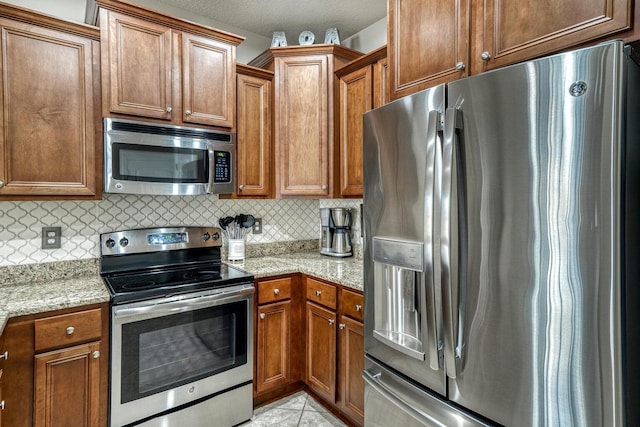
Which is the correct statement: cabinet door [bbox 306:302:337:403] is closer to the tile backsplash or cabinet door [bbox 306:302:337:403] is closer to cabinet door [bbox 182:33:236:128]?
the tile backsplash

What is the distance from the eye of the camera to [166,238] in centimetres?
245

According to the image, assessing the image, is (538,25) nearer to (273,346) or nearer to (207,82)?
(207,82)

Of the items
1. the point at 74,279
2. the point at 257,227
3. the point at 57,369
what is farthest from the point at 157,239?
the point at 57,369

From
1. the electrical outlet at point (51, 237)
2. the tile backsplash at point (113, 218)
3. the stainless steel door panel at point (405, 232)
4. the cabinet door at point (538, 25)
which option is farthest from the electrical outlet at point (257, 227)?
the cabinet door at point (538, 25)

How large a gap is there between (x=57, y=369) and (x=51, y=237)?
32.6 inches

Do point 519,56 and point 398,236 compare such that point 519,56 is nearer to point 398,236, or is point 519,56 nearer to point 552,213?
point 552,213

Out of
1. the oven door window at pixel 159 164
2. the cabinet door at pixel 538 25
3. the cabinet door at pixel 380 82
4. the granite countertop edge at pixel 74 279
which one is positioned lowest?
the granite countertop edge at pixel 74 279

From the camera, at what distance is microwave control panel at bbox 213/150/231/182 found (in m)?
2.32

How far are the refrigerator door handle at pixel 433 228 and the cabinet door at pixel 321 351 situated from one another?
3.24 ft

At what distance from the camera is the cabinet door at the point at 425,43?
143cm

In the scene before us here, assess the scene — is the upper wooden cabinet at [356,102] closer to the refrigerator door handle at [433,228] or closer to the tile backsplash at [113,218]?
the tile backsplash at [113,218]

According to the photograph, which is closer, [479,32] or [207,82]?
[479,32]

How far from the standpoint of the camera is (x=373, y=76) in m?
2.33

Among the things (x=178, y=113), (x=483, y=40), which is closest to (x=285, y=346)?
(x=178, y=113)
